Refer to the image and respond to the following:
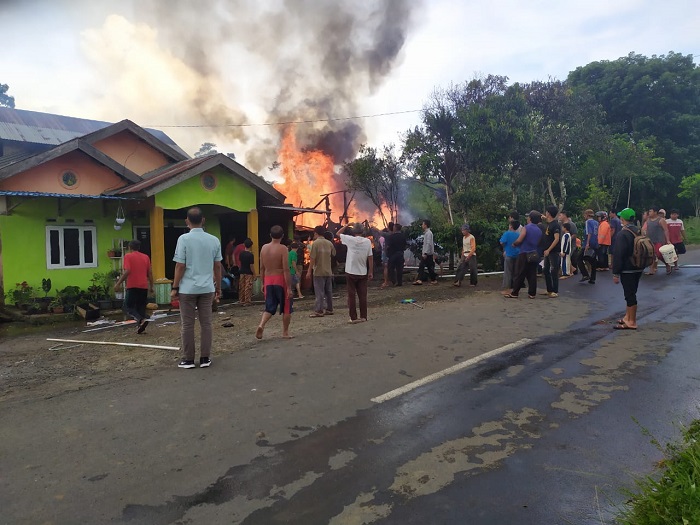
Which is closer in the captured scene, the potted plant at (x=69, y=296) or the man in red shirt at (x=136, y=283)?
the man in red shirt at (x=136, y=283)

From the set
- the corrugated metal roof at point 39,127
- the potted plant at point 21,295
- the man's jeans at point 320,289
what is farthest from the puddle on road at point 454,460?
the corrugated metal roof at point 39,127

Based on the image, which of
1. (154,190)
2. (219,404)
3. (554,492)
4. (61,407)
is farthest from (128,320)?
(554,492)

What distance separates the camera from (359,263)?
26.9 feet

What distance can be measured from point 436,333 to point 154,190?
824 centimetres

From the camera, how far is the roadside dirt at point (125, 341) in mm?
5699

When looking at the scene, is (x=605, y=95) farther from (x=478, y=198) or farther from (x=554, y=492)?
(x=554, y=492)

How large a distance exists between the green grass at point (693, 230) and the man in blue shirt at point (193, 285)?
29233mm

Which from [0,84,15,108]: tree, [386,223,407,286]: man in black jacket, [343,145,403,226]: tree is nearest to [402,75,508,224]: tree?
[343,145,403,226]: tree

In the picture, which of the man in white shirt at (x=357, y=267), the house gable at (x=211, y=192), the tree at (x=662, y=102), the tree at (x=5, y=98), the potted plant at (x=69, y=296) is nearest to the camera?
the man in white shirt at (x=357, y=267)

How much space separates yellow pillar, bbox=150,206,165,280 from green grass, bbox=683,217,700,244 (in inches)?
1093

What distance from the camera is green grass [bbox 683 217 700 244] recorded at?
2689 centimetres

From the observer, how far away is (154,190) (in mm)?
11805

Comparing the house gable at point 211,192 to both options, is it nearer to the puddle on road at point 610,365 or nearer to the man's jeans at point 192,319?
the man's jeans at point 192,319

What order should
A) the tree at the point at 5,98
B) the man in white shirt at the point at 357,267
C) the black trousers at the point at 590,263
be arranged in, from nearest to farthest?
the man in white shirt at the point at 357,267 → the black trousers at the point at 590,263 → the tree at the point at 5,98
